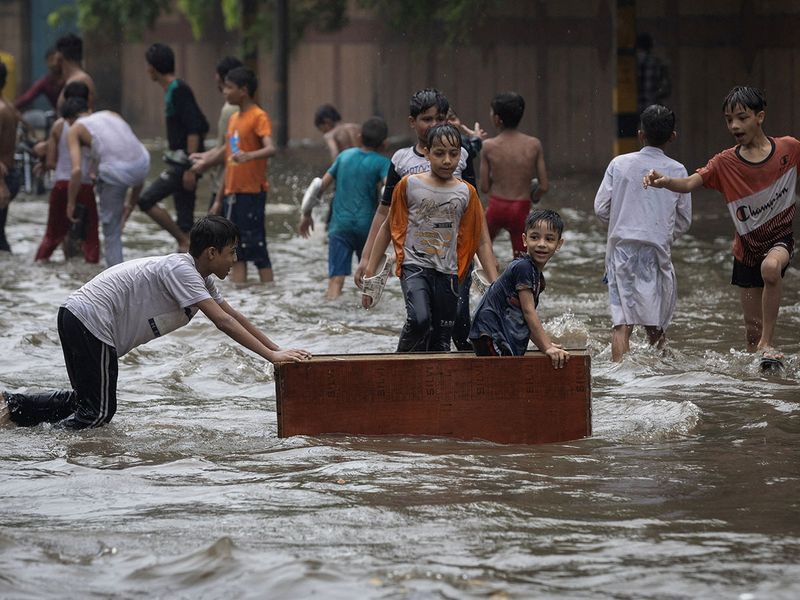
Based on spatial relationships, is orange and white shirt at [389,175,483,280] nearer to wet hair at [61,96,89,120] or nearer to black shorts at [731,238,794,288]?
black shorts at [731,238,794,288]

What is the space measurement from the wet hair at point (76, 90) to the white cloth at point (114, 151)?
0.44m

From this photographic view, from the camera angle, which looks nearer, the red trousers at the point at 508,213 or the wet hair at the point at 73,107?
the red trousers at the point at 508,213

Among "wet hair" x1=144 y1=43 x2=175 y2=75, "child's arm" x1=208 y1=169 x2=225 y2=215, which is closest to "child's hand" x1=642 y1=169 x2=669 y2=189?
"child's arm" x1=208 y1=169 x2=225 y2=215

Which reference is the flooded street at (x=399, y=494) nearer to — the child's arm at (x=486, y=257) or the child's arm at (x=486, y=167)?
the child's arm at (x=486, y=257)

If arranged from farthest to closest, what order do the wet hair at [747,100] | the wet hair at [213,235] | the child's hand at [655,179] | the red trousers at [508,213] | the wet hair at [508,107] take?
the red trousers at [508,213], the wet hair at [508,107], the wet hair at [747,100], the child's hand at [655,179], the wet hair at [213,235]

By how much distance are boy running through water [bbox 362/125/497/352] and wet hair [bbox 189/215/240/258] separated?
1.08 m

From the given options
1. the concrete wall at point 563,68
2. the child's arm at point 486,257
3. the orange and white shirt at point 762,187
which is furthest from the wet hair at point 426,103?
the concrete wall at point 563,68

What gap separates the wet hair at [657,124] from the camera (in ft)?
27.2

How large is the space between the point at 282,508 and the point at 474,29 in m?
15.7

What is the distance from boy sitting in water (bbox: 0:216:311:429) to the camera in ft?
21.9

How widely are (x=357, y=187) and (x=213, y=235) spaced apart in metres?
4.22

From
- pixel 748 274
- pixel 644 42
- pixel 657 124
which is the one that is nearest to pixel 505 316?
pixel 657 124

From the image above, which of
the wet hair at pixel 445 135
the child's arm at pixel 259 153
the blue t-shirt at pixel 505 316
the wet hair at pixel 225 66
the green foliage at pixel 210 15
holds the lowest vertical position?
the blue t-shirt at pixel 505 316

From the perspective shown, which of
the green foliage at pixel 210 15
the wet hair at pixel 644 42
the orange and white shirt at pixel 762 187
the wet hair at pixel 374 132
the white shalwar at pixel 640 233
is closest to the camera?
the orange and white shirt at pixel 762 187
